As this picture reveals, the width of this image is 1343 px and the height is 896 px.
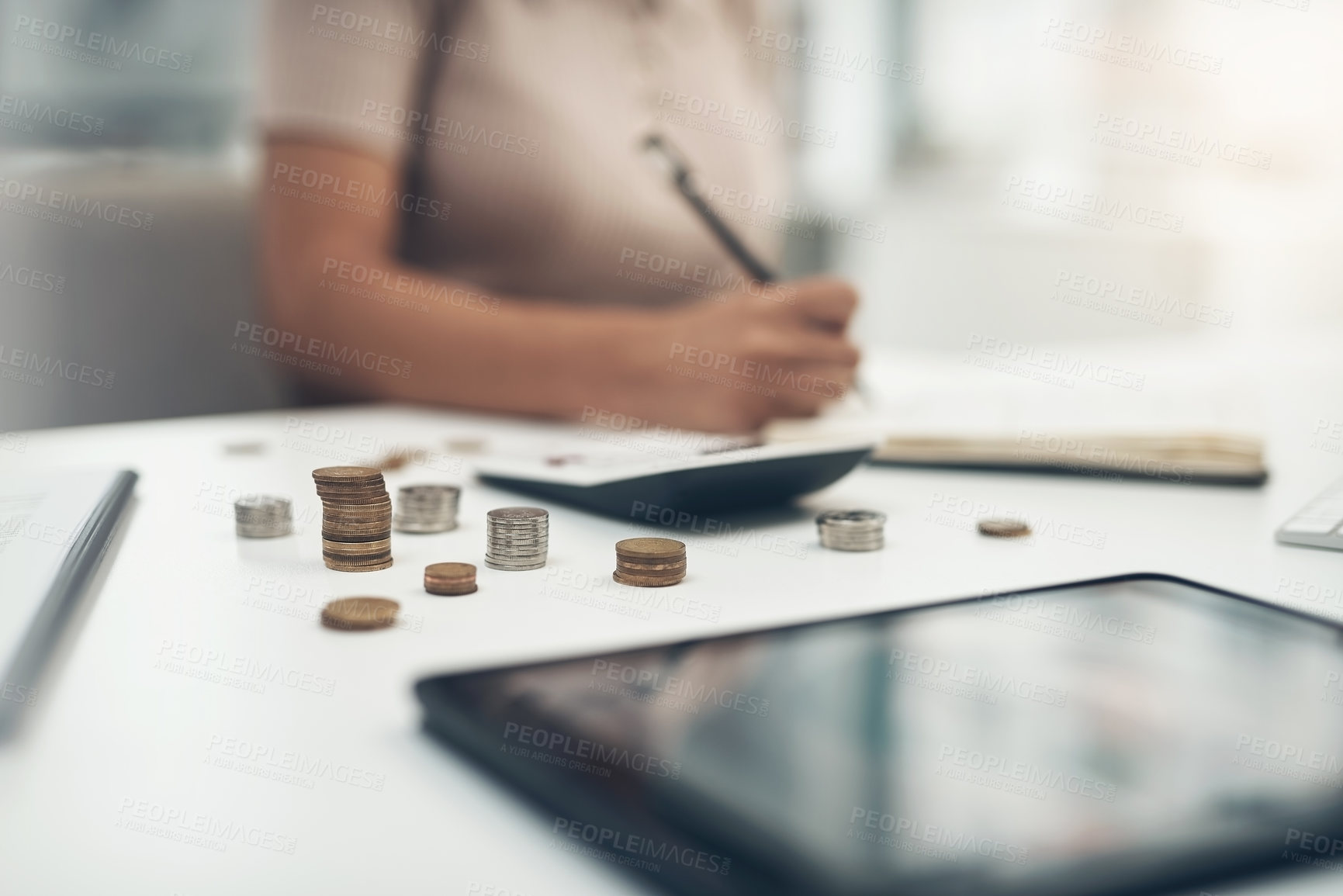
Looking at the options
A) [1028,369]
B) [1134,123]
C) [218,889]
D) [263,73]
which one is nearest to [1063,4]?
[1134,123]

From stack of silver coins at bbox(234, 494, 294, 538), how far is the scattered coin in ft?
1.21

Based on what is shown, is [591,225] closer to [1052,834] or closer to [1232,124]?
[1052,834]

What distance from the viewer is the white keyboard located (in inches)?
21.9

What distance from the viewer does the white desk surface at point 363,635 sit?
267mm

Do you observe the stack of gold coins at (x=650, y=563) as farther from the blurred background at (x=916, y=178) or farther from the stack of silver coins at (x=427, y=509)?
the blurred background at (x=916, y=178)

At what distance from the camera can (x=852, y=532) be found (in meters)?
0.55

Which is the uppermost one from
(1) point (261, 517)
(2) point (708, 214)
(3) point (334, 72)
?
(3) point (334, 72)

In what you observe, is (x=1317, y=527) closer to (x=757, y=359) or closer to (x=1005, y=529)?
(x=1005, y=529)

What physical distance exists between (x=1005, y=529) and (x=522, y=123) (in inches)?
35.5

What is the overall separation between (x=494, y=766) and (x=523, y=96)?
112 cm

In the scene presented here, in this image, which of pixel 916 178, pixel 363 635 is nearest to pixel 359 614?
pixel 363 635

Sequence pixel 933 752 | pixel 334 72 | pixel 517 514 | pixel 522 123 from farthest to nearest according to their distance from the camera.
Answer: pixel 522 123 < pixel 334 72 < pixel 517 514 < pixel 933 752

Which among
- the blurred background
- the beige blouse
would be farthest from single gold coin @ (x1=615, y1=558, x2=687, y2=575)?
the blurred background

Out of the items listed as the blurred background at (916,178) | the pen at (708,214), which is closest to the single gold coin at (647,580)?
the pen at (708,214)
